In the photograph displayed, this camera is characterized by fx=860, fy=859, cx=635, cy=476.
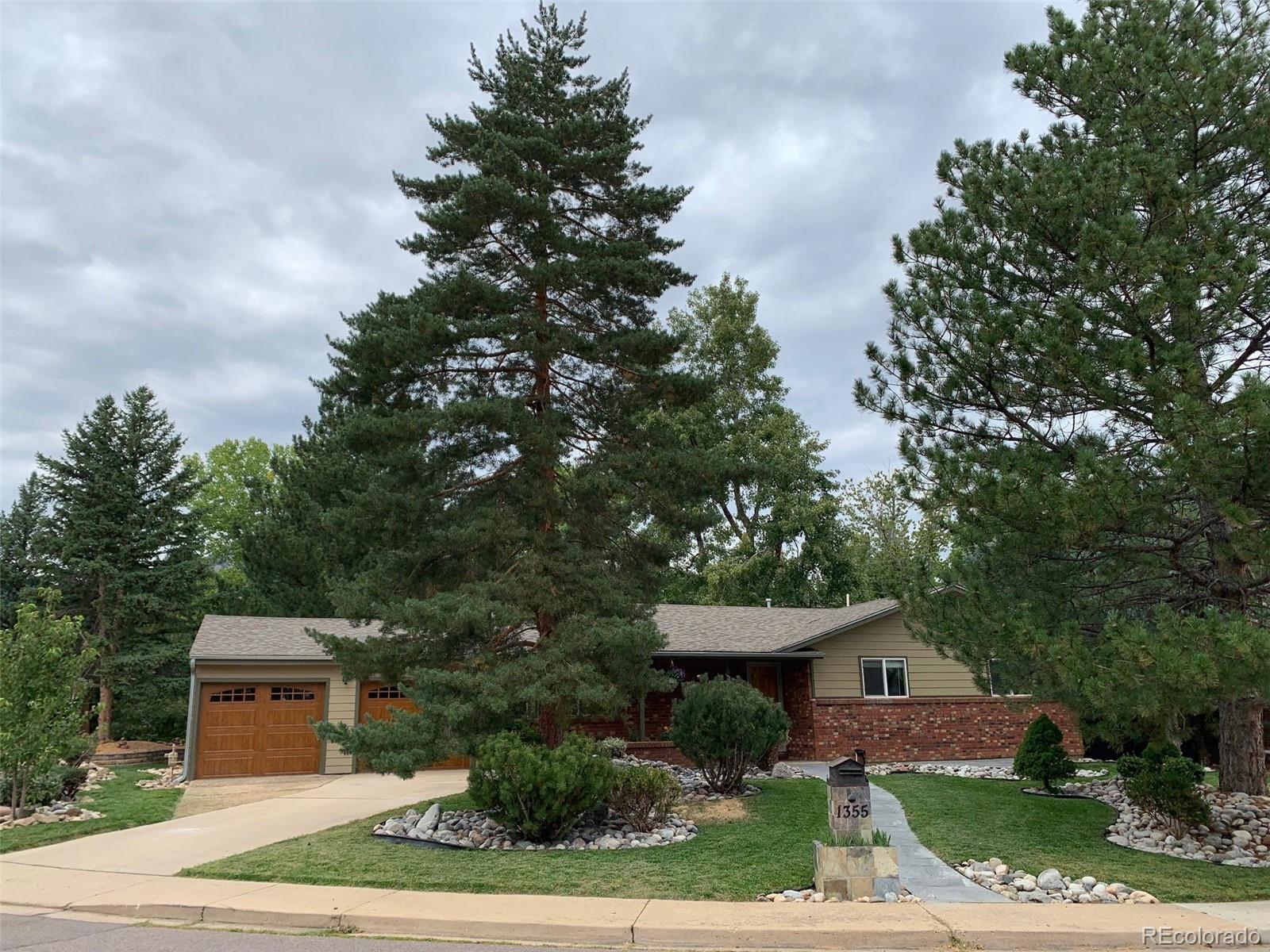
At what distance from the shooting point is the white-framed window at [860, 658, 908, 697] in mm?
18875

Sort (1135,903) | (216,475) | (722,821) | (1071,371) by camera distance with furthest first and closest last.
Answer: (216,475)
(722,821)
(1071,371)
(1135,903)

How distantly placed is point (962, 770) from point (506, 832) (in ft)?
32.9

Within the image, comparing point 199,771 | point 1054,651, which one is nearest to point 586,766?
point 1054,651

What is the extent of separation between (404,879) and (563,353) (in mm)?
7248

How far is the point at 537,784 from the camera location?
9492mm

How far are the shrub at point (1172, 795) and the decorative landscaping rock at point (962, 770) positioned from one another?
224 inches

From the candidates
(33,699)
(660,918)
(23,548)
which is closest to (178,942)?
(660,918)

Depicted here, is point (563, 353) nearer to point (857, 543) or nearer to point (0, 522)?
point (857, 543)

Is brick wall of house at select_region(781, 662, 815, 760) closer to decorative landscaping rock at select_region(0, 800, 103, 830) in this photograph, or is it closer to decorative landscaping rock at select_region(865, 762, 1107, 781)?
decorative landscaping rock at select_region(865, 762, 1107, 781)

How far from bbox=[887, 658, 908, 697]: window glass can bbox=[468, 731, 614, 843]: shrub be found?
1060 centimetres

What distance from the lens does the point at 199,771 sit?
1736cm

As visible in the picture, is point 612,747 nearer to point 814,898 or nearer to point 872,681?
point 814,898

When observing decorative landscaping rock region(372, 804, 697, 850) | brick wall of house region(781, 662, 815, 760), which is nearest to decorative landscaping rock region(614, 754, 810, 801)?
decorative landscaping rock region(372, 804, 697, 850)

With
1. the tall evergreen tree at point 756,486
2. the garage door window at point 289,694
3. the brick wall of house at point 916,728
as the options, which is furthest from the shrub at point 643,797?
the tall evergreen tree at point 756,486
